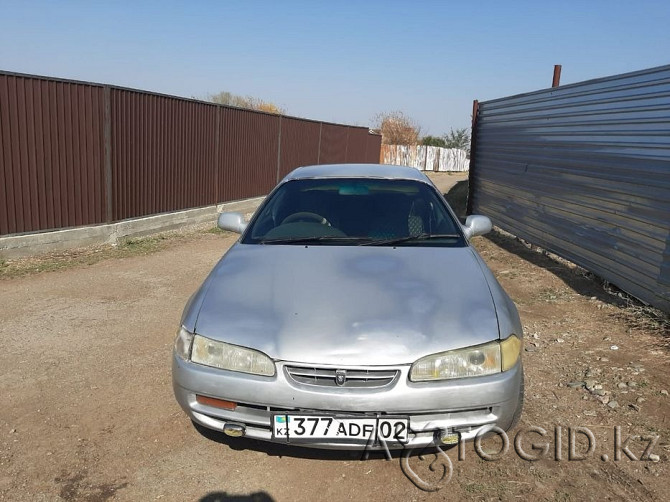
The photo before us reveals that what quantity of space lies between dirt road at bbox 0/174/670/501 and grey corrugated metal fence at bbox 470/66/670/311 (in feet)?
2.27

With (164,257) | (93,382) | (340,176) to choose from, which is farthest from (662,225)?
(164,257)

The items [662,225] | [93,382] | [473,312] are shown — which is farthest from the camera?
[662,225]

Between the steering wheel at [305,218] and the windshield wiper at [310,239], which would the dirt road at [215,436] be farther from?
the steering wheel at [305,218]

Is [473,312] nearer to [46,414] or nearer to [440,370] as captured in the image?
[440,370]

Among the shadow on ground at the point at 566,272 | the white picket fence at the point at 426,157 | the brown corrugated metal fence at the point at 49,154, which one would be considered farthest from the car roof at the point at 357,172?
the white picket fence at the point at 426,157

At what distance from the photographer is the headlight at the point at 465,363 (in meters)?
2.30

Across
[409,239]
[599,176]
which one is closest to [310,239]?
[409,239]

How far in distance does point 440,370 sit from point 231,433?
102 centimetres

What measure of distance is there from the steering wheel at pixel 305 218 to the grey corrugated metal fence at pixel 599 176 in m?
3.27

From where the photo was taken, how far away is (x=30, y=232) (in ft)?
22.9

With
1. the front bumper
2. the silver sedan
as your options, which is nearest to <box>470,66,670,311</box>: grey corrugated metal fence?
the silver sedan

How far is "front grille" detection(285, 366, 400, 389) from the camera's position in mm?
2271

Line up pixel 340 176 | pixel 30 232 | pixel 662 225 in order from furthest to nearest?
pixel 30 232 → pixel 662 225 → pixel 340 176

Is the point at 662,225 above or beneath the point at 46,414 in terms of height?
above
